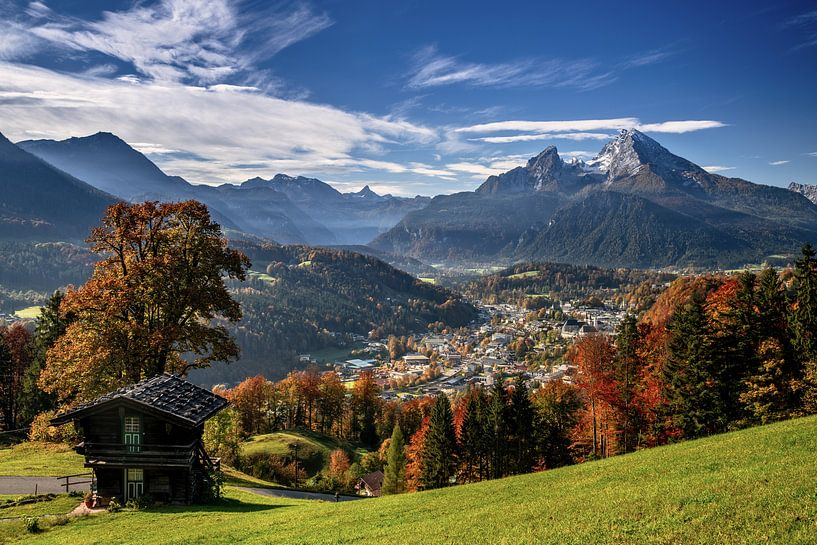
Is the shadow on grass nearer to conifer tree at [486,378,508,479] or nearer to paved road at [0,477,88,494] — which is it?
paved road at [0,477,88,494]

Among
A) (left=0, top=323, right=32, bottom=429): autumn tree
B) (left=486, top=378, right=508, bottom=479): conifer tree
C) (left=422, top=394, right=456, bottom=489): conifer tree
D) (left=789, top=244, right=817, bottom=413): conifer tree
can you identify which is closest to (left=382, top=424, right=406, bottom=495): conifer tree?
(left=422, top=394, right=456, bottom=489): conifer tree

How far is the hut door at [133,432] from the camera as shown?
26.0 meters

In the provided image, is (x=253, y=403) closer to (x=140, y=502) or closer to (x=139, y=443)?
(x=139, y=443)

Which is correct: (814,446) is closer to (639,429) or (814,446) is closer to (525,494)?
(525,494)

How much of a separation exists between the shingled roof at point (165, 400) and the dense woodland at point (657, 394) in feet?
82.4

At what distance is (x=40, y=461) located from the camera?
32469mm

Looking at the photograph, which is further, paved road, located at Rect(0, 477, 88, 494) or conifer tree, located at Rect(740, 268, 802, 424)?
Result: conifer tree, located at Rect(740, 268, 802, 424)

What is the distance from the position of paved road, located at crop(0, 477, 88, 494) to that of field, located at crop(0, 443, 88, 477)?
3.17 ft

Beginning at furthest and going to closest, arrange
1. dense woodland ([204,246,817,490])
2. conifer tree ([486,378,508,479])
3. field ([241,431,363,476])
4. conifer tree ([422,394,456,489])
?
field ([241,431,363,476]) → conifer tree ([422,394,456,489]) → conifer tree ([486,378,508,479]) → dense woodland ([204,246,817,490])

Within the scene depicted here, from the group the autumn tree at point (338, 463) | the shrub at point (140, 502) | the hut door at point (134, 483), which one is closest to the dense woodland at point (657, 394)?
the autumn tree at point (338, 463)

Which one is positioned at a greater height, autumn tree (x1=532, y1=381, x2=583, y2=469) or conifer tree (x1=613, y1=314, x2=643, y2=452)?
conifer tree (x1=613, y1=314, x2=643, y2=452)

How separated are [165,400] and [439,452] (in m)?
30.3

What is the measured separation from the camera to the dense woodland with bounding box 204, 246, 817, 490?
114 feet

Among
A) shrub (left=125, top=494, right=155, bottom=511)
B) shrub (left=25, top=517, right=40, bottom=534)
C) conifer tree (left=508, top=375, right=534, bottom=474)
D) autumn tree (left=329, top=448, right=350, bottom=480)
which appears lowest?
autumn tree (left=329, top=448, right=350, bottom=480)
